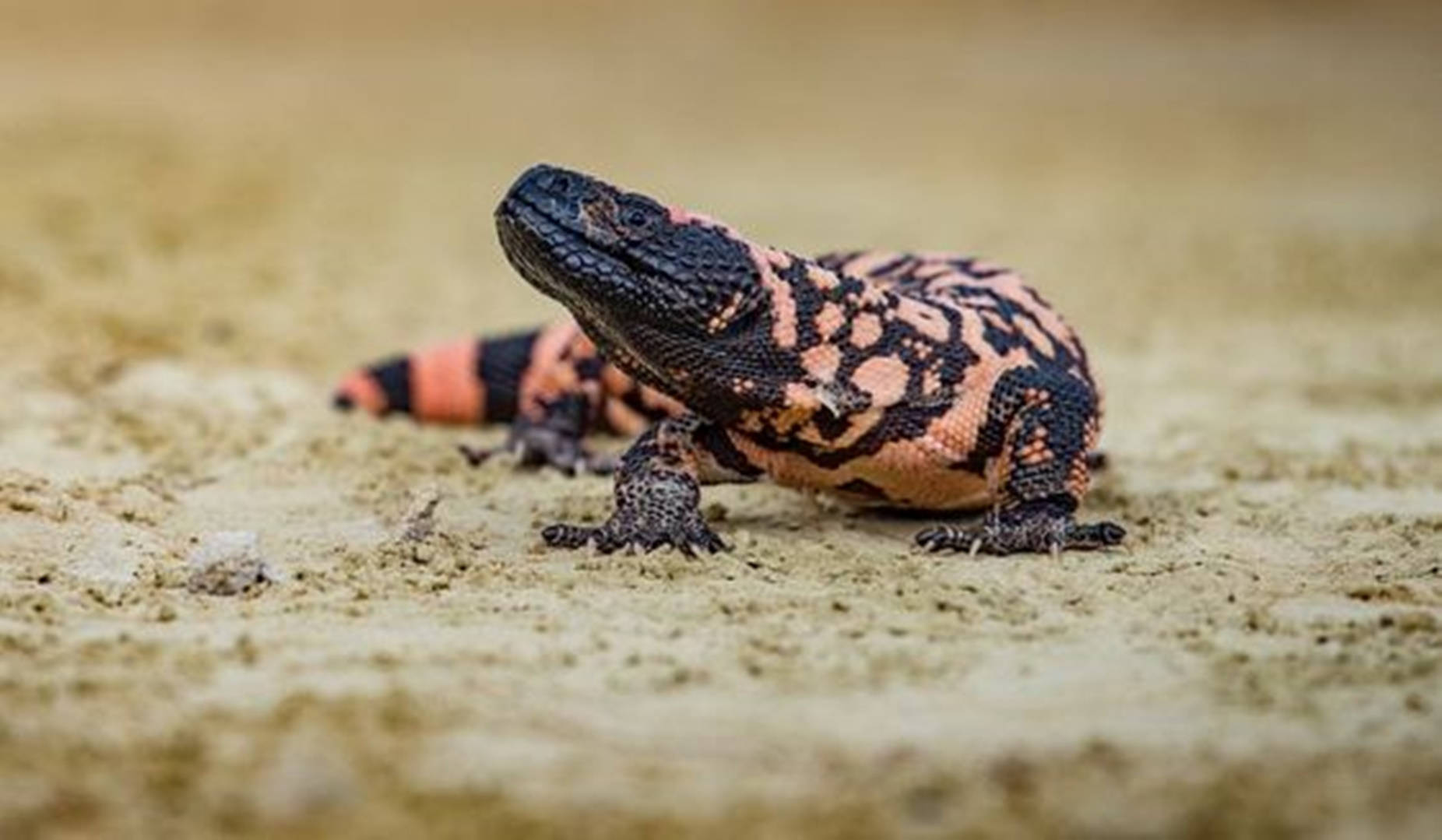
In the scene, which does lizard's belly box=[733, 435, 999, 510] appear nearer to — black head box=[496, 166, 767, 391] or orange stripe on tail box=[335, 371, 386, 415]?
black head box=[496, 166, 767, 391]

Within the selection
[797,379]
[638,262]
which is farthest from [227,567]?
[797,379]

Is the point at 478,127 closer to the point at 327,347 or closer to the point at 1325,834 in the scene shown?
the point at 327,347

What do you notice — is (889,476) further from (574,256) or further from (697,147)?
(697,147)

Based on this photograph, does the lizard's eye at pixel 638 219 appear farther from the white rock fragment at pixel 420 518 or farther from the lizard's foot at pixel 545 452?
the lizard's foot at pixel 545 452

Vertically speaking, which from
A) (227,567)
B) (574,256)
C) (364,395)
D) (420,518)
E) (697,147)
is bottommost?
(227,567)

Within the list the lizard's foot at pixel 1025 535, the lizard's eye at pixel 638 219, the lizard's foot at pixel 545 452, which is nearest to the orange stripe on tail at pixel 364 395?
the lizard's foot at pixel 545 452
